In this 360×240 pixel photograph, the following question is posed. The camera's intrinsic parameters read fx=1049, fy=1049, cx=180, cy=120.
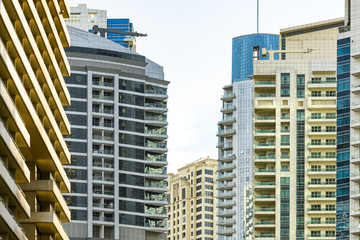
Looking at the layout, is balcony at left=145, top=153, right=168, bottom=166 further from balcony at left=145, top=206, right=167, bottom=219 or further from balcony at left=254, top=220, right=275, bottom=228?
balcony at left=254, top=220, right=275, bottom=228

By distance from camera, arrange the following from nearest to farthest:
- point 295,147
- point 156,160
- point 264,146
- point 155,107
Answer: point 295,147, point 264,146, point 156,160, point 155,107

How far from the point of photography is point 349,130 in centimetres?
13825

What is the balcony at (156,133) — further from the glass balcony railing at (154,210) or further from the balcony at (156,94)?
the glass balcony railing at (154,210)

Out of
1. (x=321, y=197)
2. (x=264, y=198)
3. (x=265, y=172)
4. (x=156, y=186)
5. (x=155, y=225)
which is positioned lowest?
(x=155, y=225)

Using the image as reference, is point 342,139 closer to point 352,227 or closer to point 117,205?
point 352,227

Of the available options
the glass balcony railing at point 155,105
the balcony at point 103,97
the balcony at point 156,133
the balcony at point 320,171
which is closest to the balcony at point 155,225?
the balcony at point 156,133

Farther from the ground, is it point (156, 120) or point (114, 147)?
point (156, 120)

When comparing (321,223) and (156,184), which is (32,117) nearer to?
(321,223)

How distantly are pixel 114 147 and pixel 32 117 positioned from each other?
115 meters

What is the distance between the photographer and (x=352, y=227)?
13475 centimetres

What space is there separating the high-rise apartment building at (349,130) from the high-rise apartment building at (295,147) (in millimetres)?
32593

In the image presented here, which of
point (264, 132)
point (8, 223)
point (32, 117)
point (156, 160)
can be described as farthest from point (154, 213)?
point (8, 223)

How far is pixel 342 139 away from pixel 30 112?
8247cm

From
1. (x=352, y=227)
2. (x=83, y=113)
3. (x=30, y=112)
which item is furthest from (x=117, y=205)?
(x=30, y=112)
